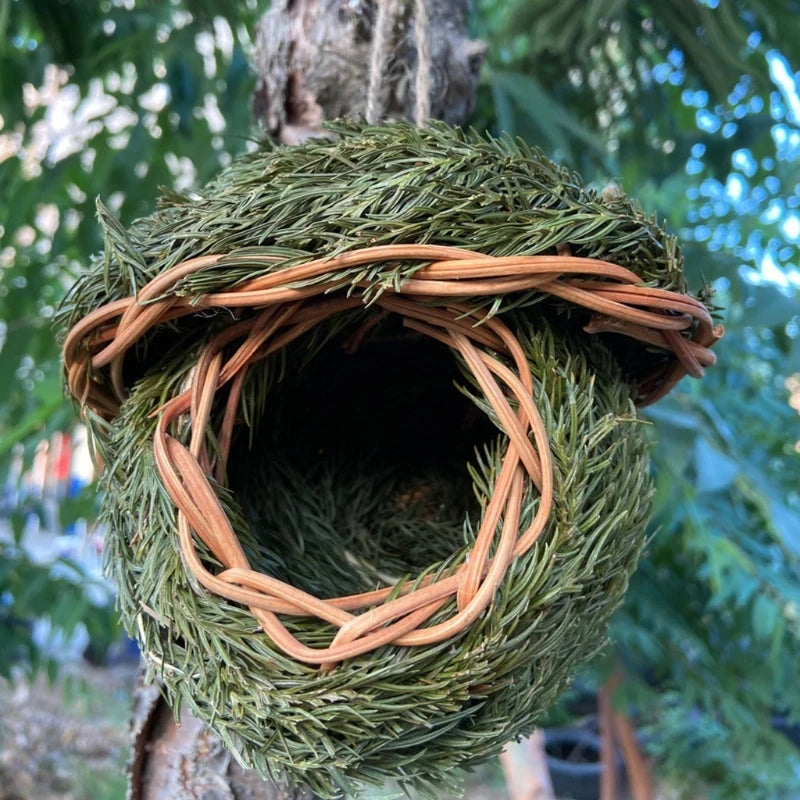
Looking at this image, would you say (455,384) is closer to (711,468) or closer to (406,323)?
(406,323)

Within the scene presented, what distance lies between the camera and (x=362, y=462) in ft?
1.69

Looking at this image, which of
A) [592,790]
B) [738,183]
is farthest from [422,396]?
[592,790]

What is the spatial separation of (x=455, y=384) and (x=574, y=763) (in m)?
2.05

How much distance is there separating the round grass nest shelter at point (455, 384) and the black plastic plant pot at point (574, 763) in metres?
1.72

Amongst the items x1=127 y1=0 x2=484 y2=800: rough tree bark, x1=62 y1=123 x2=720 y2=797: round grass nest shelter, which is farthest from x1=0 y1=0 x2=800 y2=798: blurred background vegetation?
x1=62 y1=123 x2=720 y2=797: round grass nest shelter

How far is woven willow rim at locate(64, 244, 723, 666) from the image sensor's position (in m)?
0.29

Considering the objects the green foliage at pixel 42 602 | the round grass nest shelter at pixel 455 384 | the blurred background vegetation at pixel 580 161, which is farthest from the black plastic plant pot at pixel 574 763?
the round grass nest shelter at pixel 455 384

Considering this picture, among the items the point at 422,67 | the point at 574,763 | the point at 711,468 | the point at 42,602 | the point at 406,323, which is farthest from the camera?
the point at 574,763

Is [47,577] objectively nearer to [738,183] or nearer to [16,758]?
[738,183]

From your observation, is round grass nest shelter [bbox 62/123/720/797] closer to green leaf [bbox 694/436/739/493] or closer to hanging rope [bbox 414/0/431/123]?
hanging rope [bbox 414/0/431/123]

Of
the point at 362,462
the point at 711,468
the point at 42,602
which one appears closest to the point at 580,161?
the point at 711,468

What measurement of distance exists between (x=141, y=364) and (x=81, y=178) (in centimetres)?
63

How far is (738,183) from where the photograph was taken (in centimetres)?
109

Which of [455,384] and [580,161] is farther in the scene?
[580,161]
